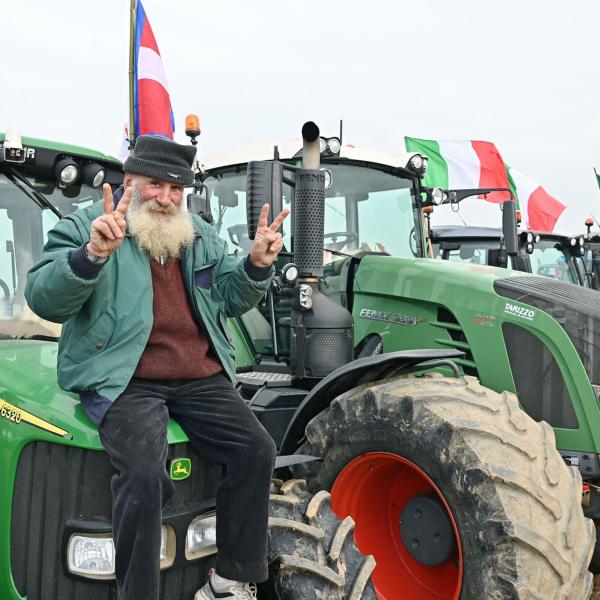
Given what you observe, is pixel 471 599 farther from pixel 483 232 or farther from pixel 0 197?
pixel 483 232

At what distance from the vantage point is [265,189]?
3645 millimetres

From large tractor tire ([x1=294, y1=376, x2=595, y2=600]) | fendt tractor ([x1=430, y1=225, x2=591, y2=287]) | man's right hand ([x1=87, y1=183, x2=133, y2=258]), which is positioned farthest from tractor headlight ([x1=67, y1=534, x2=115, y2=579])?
fendt tractor ([x1=430, y1=225, x2=591, y2=287])

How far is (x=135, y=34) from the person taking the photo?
5066 mm

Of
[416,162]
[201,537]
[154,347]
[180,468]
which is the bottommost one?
[201,537]

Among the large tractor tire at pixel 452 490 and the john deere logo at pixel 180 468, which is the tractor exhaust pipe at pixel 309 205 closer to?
the large tractor tire at pixel 452 490

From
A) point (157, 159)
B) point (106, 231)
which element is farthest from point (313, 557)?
point (157, 159)

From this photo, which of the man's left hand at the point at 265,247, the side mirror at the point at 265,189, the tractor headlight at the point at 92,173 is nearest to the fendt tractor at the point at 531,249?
the side mirror at the point at 265,189

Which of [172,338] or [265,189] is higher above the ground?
[265,189]

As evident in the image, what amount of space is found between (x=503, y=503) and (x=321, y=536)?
2.42 feet

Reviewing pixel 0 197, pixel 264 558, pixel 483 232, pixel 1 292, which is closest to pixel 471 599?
pixel 264 558

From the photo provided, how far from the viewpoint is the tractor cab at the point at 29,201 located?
138 inches

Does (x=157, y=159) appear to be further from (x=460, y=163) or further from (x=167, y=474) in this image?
(x=460, y=163)

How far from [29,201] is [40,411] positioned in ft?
4.97

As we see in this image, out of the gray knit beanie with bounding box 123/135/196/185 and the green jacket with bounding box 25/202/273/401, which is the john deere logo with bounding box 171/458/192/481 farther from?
the gray knit beanie with bounding box 123/135/196/185
